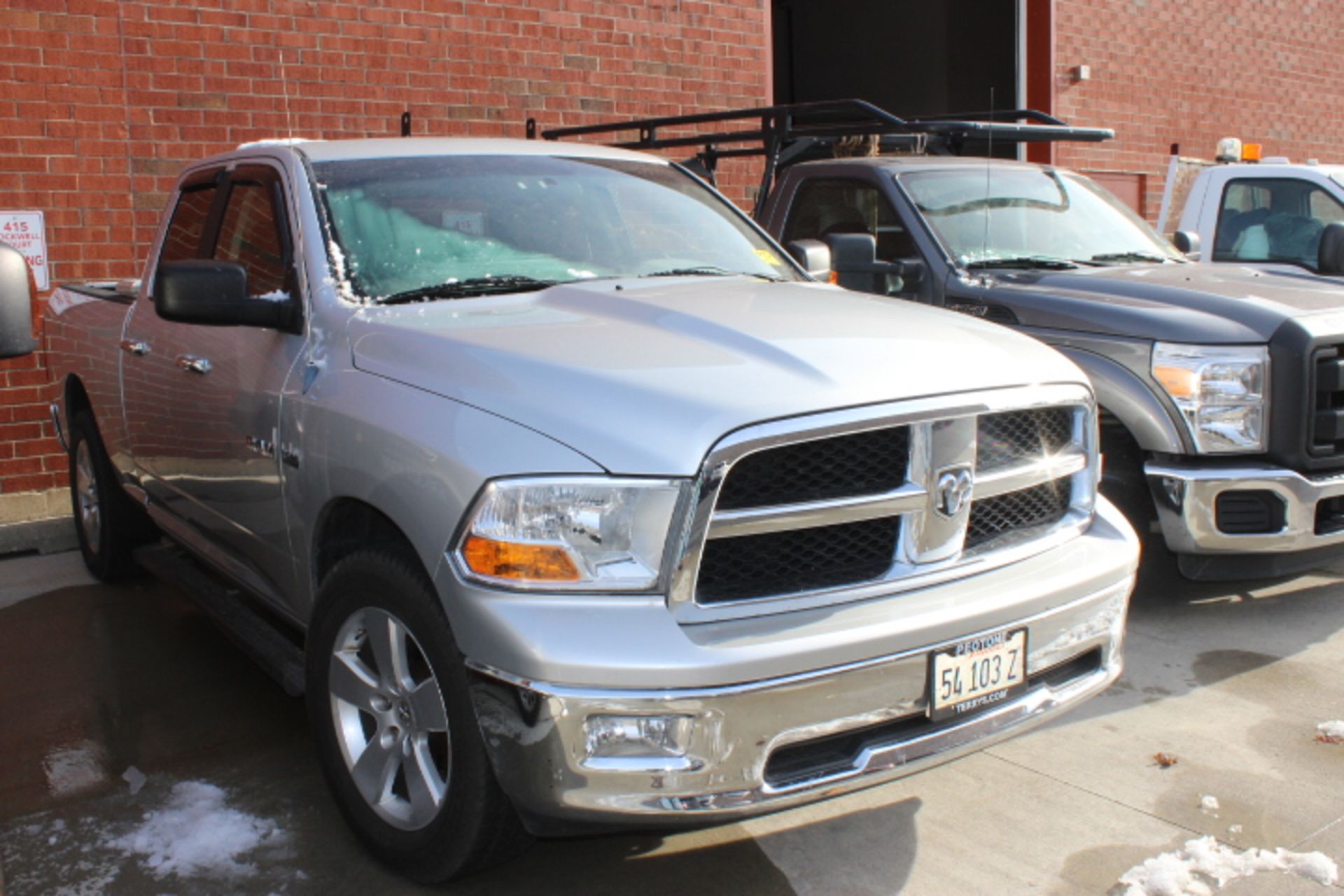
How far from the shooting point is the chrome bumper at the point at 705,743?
2627 millimetres

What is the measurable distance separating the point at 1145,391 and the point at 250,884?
3.65m

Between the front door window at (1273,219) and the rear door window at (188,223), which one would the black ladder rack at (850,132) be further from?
the rear door window at (188,223)

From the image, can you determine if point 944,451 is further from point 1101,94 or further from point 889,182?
point 1101,94

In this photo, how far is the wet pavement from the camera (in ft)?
11.0

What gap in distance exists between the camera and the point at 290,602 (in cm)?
392

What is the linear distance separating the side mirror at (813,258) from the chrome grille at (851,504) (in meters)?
1.74

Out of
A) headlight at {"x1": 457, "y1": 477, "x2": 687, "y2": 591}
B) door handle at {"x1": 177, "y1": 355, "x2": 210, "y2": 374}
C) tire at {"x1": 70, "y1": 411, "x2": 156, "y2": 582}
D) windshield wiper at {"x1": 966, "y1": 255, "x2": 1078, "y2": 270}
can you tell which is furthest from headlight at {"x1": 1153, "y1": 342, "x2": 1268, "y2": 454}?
tire at {"x1": 70, "y1": 411, "x2": 156, "y2": 582}

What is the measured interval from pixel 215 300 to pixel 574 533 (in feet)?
5.13

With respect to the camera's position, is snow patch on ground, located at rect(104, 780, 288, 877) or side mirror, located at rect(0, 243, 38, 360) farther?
snow patch on ground, located at rect(104, 780, 288, 877)

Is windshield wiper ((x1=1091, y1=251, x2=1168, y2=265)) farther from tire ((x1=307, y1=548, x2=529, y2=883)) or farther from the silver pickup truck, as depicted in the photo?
tire ((x1=307, y1=548, x2=529, y2=883))

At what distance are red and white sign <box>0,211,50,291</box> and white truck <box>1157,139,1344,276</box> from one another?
656cm

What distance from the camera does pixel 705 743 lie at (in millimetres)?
2648

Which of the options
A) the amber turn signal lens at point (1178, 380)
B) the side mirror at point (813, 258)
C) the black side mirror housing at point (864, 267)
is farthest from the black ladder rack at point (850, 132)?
the amber turn signal lens at point (1178, 380)

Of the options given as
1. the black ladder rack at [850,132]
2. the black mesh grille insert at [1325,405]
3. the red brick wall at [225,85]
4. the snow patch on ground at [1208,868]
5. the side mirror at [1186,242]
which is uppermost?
the red brick wall at [225,85]
